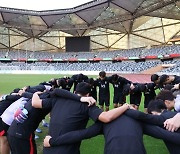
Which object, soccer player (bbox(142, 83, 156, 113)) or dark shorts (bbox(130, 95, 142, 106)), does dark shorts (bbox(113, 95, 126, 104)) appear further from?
soccer player (bbox(142, 83, 156, 113))

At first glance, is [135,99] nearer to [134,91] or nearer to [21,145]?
[134,91]

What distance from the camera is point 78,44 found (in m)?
74.2

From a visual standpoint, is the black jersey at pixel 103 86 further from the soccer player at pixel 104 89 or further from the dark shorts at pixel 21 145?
the dark shorts at pixel 21 145

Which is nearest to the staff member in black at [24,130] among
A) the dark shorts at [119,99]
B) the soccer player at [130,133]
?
the soccer player at [130,133]

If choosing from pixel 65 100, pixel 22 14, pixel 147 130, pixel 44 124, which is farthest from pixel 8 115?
pixel 22 14

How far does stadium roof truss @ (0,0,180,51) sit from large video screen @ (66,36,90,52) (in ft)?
4.92

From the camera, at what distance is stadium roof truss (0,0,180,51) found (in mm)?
51125

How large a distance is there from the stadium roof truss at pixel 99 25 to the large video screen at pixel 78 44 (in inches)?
59.1

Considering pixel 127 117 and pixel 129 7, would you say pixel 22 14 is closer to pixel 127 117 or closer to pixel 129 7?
pixel 129 7

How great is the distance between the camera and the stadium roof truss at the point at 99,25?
51.1 meters

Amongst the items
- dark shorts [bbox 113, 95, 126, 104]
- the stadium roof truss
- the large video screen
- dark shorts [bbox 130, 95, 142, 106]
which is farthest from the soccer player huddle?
the large video screen

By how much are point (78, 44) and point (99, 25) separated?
1415 cm

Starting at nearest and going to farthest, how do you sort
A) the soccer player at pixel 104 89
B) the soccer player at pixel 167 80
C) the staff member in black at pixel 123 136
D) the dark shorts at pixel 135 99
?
1. the staff member in black at pixel 123 136
2. the soccer player at pixel 167 80
3. the dark shorts at pixel 135 99
4. the soccer player at pixel 104 89

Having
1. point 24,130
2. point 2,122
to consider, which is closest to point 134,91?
point 2,122
